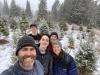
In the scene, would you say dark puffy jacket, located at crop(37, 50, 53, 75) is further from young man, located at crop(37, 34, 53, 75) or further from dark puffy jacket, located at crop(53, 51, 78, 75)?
dark puffy jacket, located at crop(53, 51, 78, 75)

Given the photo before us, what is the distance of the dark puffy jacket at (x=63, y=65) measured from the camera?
188 inches

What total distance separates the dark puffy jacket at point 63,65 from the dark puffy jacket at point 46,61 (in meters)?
0.15

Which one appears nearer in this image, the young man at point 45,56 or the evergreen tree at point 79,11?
the young man at point 45,56

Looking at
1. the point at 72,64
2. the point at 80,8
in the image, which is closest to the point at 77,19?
the point at 80,8

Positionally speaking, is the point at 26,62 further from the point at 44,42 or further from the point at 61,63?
the point at 61,63

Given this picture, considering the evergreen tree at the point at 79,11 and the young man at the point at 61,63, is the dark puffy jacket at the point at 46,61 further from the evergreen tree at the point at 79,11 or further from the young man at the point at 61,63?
the evergreen tree at the point at 79,11

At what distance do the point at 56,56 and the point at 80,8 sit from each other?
112 ft

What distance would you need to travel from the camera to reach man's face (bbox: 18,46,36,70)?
2705 mm

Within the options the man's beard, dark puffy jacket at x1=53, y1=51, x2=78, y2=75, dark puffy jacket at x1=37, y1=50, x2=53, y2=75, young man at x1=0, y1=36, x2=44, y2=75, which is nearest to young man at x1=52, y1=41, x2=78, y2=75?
dark puffy jacket at x1=53, y1=51, x2=78, y2=75

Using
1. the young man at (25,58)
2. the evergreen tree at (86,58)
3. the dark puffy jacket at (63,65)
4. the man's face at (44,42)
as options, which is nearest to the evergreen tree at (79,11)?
the evergreen tree at (86,58)

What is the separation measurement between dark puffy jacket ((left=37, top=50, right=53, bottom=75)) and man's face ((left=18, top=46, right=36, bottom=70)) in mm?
1790

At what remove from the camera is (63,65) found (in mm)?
4793

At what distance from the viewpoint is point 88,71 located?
40.9 ft

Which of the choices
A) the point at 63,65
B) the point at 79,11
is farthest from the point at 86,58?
the point at 79,11
